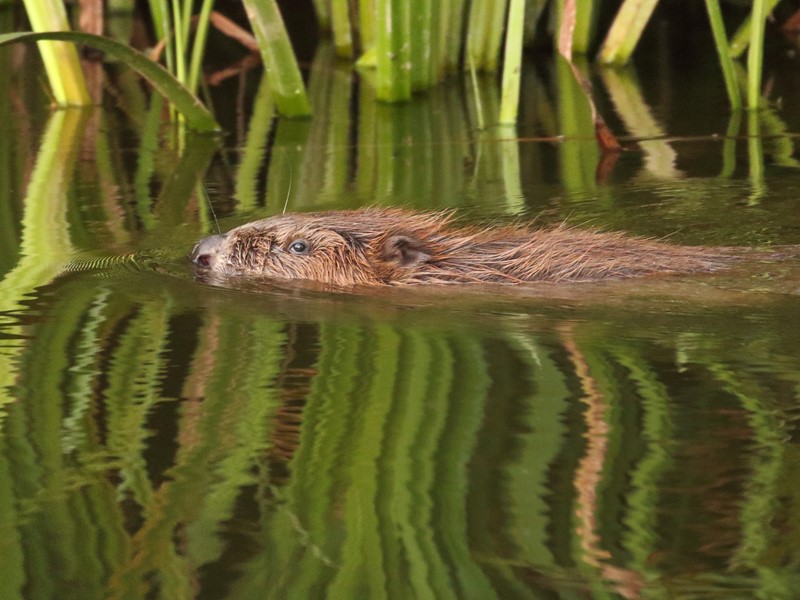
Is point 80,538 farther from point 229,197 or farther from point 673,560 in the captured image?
point 229,197

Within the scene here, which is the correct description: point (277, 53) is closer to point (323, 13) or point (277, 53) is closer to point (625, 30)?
point (625, 30)

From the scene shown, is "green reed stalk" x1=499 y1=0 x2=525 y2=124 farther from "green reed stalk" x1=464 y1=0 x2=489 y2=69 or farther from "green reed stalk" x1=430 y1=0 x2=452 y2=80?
"green reed stalk" x1=464 y1=0 x2=489 y2=69

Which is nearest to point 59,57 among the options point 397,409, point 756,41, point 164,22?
point 164,22

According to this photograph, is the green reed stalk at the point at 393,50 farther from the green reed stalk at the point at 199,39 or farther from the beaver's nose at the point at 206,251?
the beaver's nose at the point at 206,251

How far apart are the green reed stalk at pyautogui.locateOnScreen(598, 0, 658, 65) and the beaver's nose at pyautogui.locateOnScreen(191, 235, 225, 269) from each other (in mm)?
3575

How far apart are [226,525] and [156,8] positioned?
16.8 ft

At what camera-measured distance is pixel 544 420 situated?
9.46 ft

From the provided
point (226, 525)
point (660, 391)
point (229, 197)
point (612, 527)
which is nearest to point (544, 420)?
point (660, 391)

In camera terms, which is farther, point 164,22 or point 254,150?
point 254,150

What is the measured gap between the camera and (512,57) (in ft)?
18.8

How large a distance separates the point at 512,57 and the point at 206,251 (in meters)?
1.88

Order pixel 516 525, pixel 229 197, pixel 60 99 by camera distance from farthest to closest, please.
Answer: pixel 60 99, pixel 229 197, pixel 516 525

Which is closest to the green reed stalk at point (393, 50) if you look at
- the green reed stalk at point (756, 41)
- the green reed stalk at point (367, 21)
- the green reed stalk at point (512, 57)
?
the green reed stalk at point (512, 57)

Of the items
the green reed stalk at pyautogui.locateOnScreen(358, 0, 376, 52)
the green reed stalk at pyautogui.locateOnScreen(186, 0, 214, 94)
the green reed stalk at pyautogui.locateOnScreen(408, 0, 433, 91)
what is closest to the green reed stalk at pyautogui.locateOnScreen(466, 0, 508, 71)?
the green reed stalk at pyautogui.locateOnScreen(408, 0, 433, 91)
